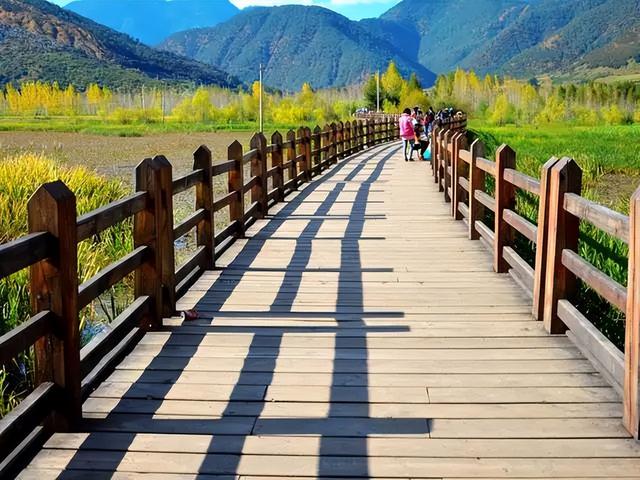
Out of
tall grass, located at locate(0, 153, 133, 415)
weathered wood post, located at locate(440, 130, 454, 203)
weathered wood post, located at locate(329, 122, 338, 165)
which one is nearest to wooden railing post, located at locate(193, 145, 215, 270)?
tall grass, located at locate(0, 153, 133, 415)

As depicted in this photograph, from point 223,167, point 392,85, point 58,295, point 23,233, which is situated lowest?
point 23,233

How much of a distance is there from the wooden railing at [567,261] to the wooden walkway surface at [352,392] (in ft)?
0.47

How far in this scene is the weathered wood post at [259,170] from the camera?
11383 mm

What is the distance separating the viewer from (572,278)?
538 cm

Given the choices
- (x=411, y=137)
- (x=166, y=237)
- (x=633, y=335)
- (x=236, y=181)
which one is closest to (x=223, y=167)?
(x=236, y=181)

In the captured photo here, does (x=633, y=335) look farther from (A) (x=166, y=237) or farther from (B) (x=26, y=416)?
(A) (x=166, y=237)

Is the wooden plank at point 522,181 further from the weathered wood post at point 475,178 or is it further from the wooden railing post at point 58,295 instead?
the wooden railing post at point 58,295

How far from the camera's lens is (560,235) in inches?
212

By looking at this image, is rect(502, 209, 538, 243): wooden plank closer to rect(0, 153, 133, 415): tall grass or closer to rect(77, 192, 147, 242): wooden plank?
rect(77, 192, 147, 242): wooden plank

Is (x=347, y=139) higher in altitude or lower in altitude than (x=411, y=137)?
lower

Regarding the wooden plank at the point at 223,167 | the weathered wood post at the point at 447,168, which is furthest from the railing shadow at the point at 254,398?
the weathered wood post at the point at 447,168

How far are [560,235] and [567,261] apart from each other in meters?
0.23

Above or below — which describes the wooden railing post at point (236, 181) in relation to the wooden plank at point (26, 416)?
above

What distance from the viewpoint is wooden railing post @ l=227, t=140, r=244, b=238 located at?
9.55m
